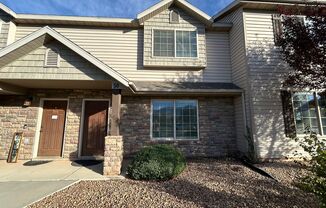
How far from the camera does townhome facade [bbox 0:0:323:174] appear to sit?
7418 mm

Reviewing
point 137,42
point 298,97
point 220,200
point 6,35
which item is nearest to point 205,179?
point 220,200

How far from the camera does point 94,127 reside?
7945 millimetres

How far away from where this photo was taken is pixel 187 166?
6465 mm

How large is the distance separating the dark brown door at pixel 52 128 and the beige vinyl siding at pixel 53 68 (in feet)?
8.04

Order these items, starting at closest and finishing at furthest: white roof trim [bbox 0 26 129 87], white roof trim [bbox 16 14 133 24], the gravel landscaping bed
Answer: the gravel landscaping bed → white roof trim [bbox 0 26 129 87] → white roof trim [bbox 16 14 133 24]

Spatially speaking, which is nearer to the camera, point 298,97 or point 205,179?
point 205,179

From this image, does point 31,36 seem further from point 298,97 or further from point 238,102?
point 298,97

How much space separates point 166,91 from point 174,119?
1.42 m

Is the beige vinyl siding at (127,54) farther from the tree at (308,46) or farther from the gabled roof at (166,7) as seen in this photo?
the tree at (308,46)

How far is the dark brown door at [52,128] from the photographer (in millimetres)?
7684

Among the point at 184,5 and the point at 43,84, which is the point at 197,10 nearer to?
the point at 184,5

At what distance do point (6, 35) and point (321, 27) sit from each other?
1170 centimetres

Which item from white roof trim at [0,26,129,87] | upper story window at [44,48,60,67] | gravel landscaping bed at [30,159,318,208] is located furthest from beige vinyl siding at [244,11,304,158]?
upper story window at [44,48,60,67]

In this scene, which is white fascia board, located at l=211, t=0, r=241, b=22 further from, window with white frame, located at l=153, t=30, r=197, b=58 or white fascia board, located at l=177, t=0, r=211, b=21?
window with white frame, located at l=153, t=30, r=197, b=58
